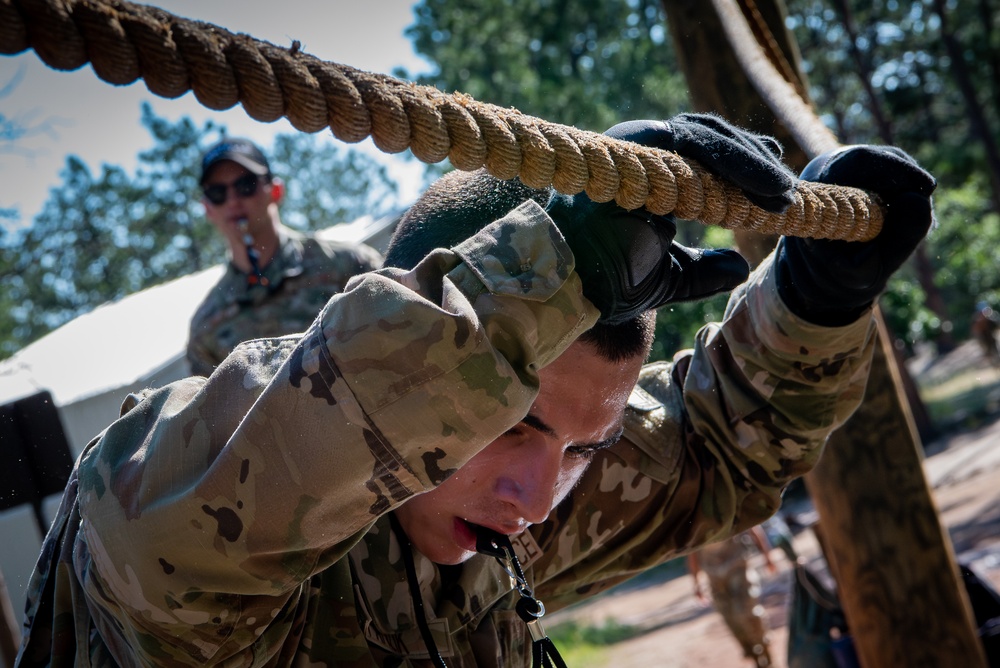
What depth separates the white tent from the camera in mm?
7008

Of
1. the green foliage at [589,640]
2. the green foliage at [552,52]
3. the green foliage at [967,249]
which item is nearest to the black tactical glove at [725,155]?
the green foliage at [589,640]

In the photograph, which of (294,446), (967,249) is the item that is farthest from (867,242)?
(967,249)

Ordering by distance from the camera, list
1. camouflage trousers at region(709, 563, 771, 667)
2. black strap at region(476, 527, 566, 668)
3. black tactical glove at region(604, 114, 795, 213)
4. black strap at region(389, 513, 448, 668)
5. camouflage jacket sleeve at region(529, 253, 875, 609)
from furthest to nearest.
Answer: camouflage trousers at region(709, 563, 771, 667) → camouflage jacket sleeve at region(529, 253, 875, 609) → black strap at region(389, 513, 448, 668) → black strap at region(476, 527, 566, 668) → black tactical glove at region(604, 114, 795, 213)

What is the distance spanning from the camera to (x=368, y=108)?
3.76 feet

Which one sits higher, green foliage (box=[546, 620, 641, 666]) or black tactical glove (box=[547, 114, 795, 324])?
black tactical glove (box=[547, 114, 795, 324])

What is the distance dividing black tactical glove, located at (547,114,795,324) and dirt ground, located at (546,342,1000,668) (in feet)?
18.9

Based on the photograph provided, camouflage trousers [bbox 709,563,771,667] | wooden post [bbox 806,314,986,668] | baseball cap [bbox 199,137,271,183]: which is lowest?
camouflage trousers [bbox 709,563,771,667]

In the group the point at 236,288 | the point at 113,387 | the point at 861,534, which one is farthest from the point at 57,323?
the point at 861,534

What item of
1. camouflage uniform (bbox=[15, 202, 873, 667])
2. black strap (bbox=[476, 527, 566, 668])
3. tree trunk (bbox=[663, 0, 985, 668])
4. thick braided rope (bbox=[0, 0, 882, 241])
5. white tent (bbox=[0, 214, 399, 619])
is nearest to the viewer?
thick braided rope (bbox=[0, 0, 882, 241])

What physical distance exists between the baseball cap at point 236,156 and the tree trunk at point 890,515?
1.83 metres

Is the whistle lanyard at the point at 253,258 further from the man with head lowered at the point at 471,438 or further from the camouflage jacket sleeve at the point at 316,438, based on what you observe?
the camouflage jacket sleeve at the point at 316,438

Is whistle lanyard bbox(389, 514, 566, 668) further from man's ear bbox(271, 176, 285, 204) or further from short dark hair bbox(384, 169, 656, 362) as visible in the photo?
man's ear bbox(271, 176, 285, 204)

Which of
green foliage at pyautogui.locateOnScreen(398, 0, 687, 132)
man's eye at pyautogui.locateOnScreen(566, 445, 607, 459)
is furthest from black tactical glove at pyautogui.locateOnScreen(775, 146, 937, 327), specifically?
green foliage at pyautogui.locateOnScreen(398, 0, 687, 132)

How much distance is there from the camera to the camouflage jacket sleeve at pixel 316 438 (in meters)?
1.22
